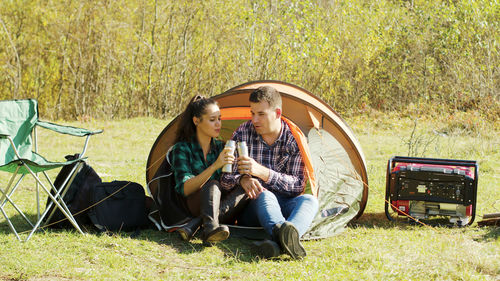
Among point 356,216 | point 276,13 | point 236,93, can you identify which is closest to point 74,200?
point 236,93

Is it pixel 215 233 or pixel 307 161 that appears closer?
pixel 215 233

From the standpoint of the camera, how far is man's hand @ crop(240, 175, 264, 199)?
3.75m

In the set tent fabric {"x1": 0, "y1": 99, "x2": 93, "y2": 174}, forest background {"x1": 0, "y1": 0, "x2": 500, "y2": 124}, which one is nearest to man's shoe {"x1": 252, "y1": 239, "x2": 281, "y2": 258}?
tent fabric {"x1": 0, "y1": 99, "x2": 93, "y2": 174}

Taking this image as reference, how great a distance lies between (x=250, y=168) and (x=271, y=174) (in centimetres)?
18

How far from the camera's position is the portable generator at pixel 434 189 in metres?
4.13

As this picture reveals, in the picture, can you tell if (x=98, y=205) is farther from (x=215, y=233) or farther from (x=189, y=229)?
(x=215, y=233)

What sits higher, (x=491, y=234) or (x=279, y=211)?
(x=279, y=211)

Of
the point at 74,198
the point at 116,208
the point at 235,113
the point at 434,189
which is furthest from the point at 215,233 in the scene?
the point at 434,189

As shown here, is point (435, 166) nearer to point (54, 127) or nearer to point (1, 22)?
point (54, 127)

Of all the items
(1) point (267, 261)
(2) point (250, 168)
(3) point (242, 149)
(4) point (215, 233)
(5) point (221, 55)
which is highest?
(5) point (221, 55)

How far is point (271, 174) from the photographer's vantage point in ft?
12.4

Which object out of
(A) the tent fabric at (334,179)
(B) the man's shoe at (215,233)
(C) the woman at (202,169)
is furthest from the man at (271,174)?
(A) the tent fabric at (334,179)

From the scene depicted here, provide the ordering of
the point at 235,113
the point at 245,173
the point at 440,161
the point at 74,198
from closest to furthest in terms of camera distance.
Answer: the point at 245,173 < the point at 74,198 < the point at 440,161 < the point at 235,113

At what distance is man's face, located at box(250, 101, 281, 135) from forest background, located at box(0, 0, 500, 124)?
6.25 m
